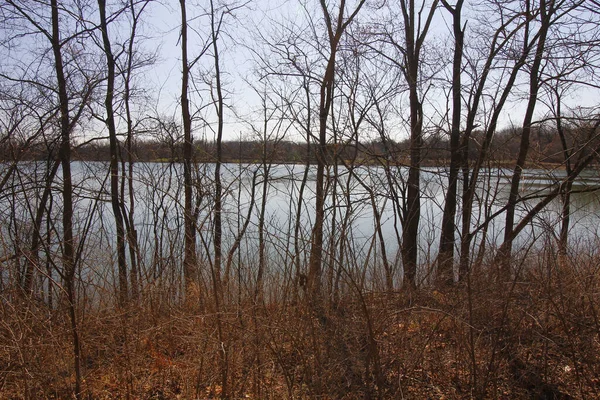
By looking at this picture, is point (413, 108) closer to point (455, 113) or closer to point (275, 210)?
point (455, 113)

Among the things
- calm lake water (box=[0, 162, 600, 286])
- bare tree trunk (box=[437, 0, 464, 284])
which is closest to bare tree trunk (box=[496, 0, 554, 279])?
calm lake water (box=[0, 162, 600, 286])

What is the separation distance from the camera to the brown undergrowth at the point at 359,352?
360 centimetres

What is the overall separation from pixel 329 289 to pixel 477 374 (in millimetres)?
1330

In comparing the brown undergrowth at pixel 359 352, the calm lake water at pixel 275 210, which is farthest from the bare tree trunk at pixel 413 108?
the brown undergrowth at pixel 359 352

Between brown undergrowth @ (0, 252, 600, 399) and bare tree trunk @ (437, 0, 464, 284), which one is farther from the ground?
bare tree trunk @ (437, 0, 464, 284)

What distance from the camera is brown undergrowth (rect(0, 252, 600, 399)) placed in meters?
3.60

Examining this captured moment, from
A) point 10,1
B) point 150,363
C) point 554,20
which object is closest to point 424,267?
point 150,363

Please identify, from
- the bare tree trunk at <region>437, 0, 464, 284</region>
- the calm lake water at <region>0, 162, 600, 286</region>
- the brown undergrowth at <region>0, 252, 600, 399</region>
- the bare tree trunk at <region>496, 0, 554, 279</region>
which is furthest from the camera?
the bare tree trunk at <region>437, 0, 464, 284</region>

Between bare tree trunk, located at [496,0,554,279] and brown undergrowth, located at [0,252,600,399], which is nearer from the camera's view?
brown undergrowth, located at [0,252,600,399]

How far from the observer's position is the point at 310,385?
140 inches

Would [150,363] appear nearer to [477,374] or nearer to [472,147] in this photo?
[477,374]

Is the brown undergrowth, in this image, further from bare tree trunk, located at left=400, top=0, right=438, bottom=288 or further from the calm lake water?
bare tree trunk, located at left=400, top=0, right=438, bottom=288

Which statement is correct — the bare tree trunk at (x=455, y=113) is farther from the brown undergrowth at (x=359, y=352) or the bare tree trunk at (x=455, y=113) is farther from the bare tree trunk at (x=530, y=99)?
the brown undergrowth at (x=359, y=352)

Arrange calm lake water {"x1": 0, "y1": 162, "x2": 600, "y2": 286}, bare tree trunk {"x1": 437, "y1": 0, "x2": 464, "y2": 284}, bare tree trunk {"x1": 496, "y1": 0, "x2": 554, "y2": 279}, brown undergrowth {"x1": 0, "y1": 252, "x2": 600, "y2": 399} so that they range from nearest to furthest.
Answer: brown undergrowth {"x1": 0, "y1": 252, "x2": 600, "y2": 399} < calm lake water {"x1": 0, "y1": 162, "x2": 600, "y2": 286} < bare tree trunk {"x1": 496, "y1": 0, "x2": 554, "y2": 279} < bare tree trunk {"x1": 437, "y1": 0, "x2": 464, "y2": 284}
